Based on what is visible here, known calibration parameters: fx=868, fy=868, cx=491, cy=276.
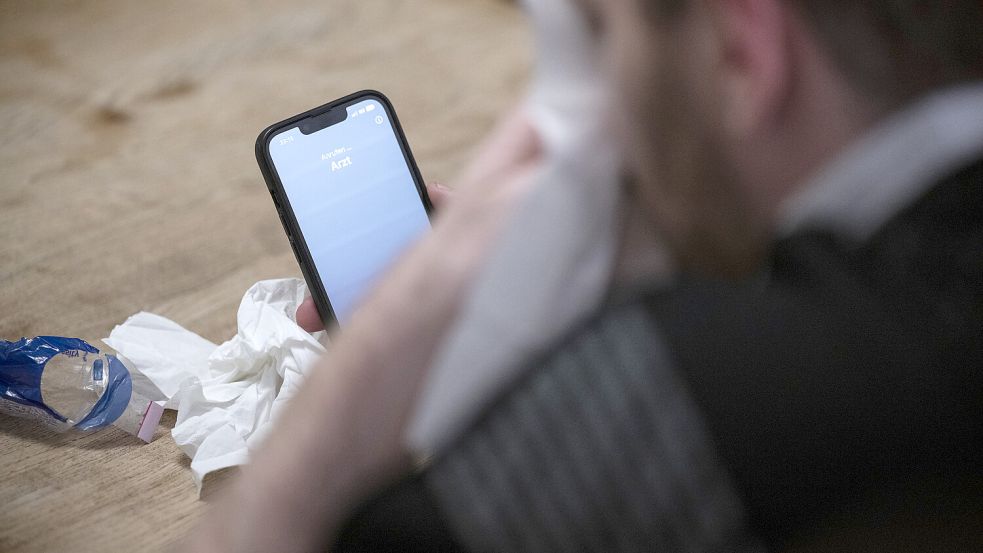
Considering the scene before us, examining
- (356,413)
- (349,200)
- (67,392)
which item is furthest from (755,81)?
(67,392)

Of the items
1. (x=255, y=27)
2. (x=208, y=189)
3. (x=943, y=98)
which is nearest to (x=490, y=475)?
(x=943, y=98)

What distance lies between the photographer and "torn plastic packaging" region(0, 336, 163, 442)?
0.53 metres

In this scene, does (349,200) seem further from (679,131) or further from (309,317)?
(679,131)

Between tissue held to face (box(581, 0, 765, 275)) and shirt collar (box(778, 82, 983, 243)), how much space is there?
0.02 m

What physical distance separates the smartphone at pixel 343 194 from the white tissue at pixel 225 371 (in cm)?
4

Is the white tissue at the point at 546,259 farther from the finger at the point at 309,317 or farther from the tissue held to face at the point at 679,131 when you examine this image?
the finger at the point at 309,317

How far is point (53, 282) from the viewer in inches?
24.8

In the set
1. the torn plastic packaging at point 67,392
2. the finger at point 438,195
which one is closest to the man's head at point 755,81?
the finger at point 438,195

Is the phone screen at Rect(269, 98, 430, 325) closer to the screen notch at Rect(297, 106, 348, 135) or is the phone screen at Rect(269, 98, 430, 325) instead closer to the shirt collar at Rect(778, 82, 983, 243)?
the screen notch at Rect(297, 106, 348, 135)

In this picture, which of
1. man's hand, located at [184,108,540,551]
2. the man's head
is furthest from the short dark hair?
man's hand, located at [184,108,540,551]

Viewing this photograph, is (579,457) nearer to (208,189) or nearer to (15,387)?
(15,387)

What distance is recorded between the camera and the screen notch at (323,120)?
1.90 ft

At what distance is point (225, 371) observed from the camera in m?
0.56

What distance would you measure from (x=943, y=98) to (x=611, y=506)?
21 cm
